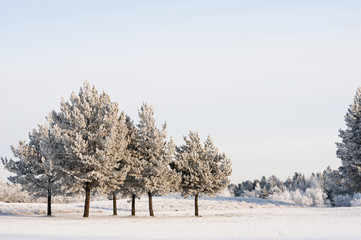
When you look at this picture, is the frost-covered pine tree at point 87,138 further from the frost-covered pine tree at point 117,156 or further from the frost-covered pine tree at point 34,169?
the frost-covered pine tree at point 34,169

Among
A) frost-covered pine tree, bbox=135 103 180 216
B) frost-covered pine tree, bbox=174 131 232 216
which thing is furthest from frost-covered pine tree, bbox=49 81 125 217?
frost-covered pine tree, bbox=174 131 232 216

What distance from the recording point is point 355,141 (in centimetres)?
5728

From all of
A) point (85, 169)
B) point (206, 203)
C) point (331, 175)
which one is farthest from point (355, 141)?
point (85, 169)

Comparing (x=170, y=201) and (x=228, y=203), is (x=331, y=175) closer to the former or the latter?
(x=228, y=203)

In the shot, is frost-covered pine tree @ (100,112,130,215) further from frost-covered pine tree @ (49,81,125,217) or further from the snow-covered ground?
the snow-covered ground

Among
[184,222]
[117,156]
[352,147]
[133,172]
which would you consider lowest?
[184,222]

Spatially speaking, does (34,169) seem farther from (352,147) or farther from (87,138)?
(352,147)

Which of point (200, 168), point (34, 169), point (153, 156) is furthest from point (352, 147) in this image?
point (34, 169)

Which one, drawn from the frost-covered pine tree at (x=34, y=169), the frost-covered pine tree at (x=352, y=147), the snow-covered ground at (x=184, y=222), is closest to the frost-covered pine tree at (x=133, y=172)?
the snow-covered ground at (x=184, y=222)

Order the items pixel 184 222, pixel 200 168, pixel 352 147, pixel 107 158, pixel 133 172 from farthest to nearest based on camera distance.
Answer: pixel 352 147 < pixel 200 168 < pixel 133 172 < pixel 107 158 < pixel 184 222

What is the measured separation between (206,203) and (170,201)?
19.4 ft

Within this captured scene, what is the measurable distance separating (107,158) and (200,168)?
12.4 m

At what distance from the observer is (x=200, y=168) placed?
49625 mm

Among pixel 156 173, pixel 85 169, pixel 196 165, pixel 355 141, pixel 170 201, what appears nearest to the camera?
pixel 85 169
